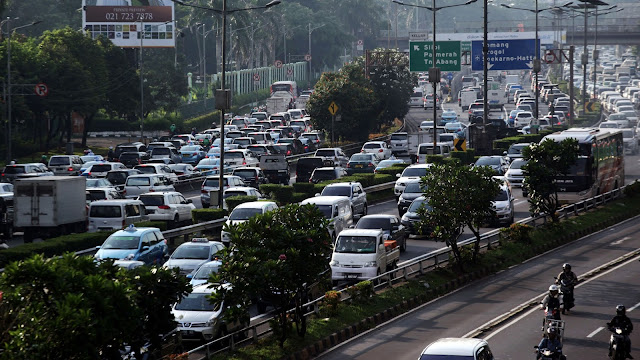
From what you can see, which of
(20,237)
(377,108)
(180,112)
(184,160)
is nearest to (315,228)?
(20,237)

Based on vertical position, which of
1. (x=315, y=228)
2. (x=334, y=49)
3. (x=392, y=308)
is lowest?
(x=392, y=308)

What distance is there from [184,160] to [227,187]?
66.5 ft

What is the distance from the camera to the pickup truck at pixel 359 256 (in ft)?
104

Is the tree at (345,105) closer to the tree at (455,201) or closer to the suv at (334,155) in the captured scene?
the suv at (334,155)

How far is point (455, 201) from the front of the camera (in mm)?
33094

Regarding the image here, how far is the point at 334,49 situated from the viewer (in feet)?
582

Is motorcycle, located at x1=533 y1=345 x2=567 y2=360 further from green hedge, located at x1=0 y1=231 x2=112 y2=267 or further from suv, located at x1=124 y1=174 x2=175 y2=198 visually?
suv, located at x1=124 y1=174 x2=175 y2=198

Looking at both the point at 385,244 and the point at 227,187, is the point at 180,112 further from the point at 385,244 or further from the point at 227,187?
the point at 385,244

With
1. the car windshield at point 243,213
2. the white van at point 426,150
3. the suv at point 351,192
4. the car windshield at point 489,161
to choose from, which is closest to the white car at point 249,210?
the car windshield at point 243,213

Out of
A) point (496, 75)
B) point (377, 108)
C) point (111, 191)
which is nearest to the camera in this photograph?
point (111, 191)

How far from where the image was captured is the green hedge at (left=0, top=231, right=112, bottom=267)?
32.0 m

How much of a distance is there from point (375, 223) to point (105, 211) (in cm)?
984

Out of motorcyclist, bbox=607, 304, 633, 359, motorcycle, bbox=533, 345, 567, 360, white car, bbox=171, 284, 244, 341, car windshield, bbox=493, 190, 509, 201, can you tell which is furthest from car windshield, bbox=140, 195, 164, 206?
motorcyclist, bbox=607, 304, 633, 359

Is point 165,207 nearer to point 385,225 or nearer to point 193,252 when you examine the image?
point 385,225
